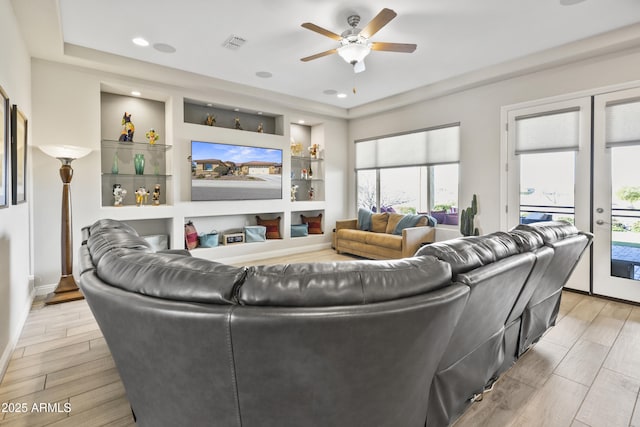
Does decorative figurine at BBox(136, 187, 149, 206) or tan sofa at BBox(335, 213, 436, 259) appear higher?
decorative figurine at BBox(136, 187, 149, 206)

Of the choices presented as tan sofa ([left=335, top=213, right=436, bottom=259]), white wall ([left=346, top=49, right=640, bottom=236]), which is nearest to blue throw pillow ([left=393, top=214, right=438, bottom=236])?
tan sofa ([left=335, top=213, right=436, bottom=259])

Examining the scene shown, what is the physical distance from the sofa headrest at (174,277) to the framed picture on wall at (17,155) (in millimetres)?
1941

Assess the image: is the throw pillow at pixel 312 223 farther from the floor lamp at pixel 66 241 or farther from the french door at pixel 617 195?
the french door at pixel 617 195

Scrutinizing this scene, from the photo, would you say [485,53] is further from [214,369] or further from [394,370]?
[214,369]

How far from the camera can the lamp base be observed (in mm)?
3327

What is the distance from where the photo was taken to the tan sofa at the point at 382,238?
4727mm

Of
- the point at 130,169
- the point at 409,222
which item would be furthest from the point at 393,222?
the point at 130,169

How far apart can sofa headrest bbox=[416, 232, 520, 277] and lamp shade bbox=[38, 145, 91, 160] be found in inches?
145

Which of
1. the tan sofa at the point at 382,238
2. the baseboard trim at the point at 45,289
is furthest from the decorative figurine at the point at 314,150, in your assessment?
the baseboard trim at the point at 45,289

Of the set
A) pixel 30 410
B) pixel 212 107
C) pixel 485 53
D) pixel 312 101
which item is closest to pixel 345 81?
pixel 312 101

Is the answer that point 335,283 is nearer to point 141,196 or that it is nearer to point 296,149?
point 141,196

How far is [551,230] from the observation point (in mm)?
2105

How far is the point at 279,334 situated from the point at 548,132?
14.4 feet

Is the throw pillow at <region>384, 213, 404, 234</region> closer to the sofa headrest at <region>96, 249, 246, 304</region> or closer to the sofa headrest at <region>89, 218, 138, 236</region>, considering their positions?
the sofa headrest at <region>89, 218, 138, 236</region>
